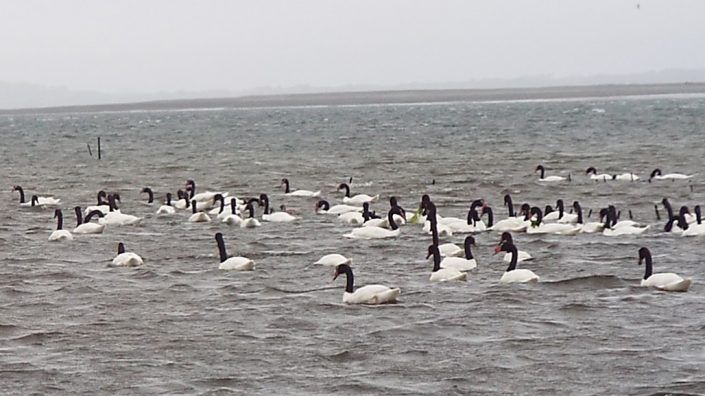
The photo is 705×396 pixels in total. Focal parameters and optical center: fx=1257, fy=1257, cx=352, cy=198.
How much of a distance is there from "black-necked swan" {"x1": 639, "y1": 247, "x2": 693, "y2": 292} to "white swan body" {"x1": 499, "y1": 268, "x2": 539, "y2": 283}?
1589 millimetres

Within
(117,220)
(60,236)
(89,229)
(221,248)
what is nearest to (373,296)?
(221,248)

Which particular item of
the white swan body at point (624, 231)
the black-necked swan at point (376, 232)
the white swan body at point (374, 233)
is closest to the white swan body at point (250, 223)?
the black-necked swan at point (376, 232)

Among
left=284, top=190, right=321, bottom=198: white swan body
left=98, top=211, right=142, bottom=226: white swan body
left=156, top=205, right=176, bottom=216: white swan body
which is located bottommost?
left=284, top=190, right=321, bottom=198: white swan body

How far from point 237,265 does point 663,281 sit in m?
6.84

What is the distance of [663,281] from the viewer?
688 inches

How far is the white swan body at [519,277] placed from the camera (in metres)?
18.4

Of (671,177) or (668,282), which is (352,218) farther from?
(671,177)

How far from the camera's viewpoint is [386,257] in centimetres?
2139

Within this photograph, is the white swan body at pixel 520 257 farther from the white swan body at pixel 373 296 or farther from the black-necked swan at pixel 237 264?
the black-necked swan at pixel 237 264

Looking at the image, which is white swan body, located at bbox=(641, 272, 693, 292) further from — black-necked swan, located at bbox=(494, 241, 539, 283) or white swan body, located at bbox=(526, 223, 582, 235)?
white swan body, located at bbox=(526, 223, 582, 235)

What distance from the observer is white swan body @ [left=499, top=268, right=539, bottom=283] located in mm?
18375

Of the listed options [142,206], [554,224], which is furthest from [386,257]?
[142,206]

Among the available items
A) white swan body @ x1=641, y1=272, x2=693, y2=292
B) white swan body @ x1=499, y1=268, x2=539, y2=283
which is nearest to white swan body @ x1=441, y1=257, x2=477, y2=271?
white swan body @ x1=499, y1=268, x2=539, y2=283

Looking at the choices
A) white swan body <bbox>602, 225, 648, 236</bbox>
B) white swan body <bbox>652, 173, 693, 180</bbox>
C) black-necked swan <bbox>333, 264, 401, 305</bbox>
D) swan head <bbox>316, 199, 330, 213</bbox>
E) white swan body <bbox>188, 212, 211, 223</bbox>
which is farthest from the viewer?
white swan body <bbox>652, 173, 693, 180</bbox>
